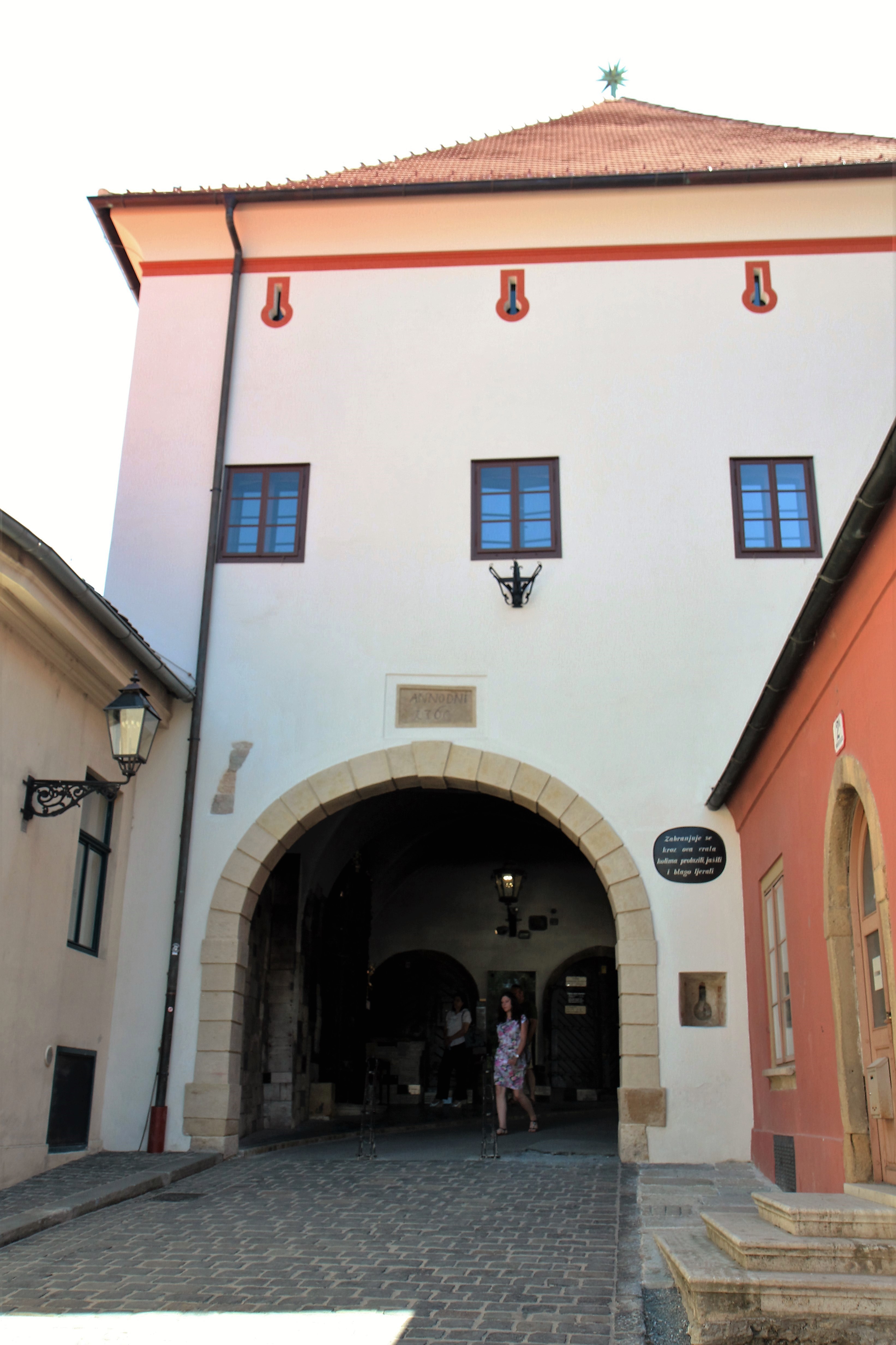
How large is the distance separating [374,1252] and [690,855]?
4436 mm

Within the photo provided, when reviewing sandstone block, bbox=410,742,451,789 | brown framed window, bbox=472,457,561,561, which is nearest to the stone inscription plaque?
sandstone block, bbox=410,742,451,789

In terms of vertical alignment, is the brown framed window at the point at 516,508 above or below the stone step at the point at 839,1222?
above

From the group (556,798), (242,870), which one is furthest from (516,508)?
(242,870)

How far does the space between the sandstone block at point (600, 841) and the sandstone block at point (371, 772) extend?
1.56 m

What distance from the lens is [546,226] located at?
35.8 feet

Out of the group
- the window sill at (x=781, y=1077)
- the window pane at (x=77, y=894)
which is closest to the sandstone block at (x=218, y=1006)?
the window pane at (x=77, y=894)

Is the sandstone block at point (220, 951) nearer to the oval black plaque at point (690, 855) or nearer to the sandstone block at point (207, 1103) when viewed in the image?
the sandstone block at point (207, 1103)

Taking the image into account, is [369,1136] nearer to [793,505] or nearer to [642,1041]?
[642,1041]

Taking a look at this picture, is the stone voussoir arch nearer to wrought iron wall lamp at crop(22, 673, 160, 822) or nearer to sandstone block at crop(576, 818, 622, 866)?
sandstone block at crop(576, 818, 622, 866)

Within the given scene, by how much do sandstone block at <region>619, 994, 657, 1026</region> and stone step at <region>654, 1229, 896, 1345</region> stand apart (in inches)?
197

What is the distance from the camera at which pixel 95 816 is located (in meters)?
8.96

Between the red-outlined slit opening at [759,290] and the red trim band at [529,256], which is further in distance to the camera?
the red trim band at [529,256]

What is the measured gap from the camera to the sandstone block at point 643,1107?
8.61 m

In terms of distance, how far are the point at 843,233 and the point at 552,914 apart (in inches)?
363
